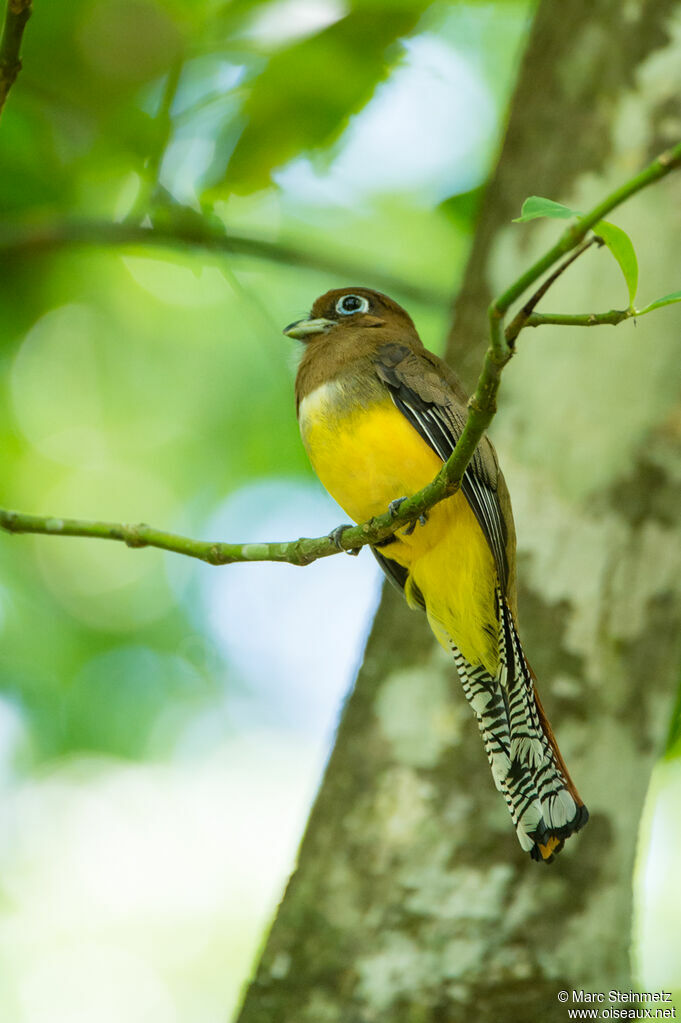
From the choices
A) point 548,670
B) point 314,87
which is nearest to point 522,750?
point 548,670

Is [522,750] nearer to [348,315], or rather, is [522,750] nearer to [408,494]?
[408,494]

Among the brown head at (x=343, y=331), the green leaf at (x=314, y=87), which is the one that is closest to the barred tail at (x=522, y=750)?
the brown head at (x=343, y=331)

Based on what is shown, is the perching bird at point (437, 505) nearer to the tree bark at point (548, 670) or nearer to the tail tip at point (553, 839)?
the tail tip at point (553, 839)

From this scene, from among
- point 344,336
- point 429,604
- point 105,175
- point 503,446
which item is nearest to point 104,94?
point 105,175

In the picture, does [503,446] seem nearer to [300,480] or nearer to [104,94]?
[104,94]

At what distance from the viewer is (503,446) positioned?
15.4 ft

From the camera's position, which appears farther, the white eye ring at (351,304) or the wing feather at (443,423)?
the white eye ring at (351,304)

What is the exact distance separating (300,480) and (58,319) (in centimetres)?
214

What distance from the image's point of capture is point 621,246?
6.53ft

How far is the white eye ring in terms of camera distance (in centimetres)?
451

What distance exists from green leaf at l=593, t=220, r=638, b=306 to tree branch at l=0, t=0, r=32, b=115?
4.54 ft

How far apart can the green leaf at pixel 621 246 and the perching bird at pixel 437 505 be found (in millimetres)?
1434

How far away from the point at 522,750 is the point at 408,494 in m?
0.92

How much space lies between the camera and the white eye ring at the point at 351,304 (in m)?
4.51
